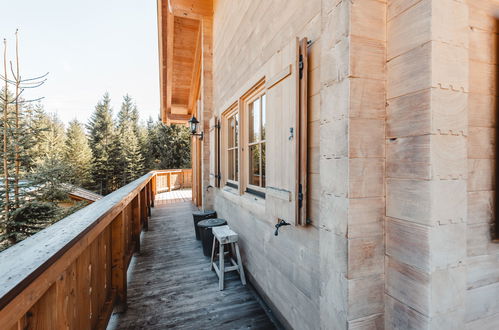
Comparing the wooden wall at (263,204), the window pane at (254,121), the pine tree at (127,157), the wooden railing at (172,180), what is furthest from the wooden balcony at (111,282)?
the pine tree at (127,157)

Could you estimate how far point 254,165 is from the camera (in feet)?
8.14

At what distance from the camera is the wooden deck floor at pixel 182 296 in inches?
74.4

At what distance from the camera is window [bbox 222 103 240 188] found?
315 cm

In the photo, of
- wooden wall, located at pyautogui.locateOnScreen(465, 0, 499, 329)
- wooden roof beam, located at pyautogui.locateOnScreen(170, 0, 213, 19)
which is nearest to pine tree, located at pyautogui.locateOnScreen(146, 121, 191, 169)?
wooden roof beam, located at pyautogui.locateOnScreen(170, 0, 213, 19)

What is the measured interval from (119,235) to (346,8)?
2223 mm

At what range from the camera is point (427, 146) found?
32.8 inches

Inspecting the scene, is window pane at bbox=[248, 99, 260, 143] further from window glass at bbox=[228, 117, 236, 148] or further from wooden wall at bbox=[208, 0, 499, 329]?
wooden wall at bbox=[208, 0, 499, 329]

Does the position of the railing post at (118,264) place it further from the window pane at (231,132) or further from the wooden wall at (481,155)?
the wooden wall at (481,155)

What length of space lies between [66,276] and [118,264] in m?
1.06

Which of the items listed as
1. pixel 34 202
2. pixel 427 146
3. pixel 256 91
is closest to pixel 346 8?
pixel 427 146

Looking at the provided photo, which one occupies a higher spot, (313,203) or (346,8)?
(346,8)

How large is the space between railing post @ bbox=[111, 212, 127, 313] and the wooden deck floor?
121 mm

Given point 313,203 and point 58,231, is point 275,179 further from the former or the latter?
point 58,231

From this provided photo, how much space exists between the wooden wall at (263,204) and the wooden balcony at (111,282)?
14.1 inches
